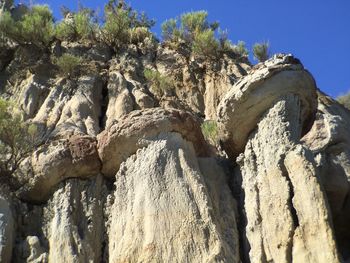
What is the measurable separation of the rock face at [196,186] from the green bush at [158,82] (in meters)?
2.37

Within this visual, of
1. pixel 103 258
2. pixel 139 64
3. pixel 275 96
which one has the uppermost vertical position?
pixel 139 64

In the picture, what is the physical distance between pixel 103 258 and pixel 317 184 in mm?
2978

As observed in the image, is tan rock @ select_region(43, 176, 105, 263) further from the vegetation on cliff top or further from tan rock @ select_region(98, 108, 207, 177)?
the vegetation on cliff top

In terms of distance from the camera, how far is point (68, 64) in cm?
1270

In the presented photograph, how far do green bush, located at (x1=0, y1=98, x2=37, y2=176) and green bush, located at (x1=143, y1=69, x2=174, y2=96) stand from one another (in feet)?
10.9

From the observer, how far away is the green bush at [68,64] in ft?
41.7

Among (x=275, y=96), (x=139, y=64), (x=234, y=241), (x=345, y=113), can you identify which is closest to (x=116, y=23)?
(x=139, y=64)

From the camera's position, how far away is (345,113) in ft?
40.2

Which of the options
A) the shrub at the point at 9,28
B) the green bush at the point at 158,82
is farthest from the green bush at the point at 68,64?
the shrub at the point at 9,28

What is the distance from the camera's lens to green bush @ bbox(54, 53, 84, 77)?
500 inches

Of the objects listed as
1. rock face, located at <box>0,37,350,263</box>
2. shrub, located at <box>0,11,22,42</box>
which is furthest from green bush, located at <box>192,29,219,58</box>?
rock face, located at <box>0,37,350,263</box>

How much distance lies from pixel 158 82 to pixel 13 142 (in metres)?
3.84

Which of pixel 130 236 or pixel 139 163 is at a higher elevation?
pixel 139 163

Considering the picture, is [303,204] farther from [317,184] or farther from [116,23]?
[116,23]
